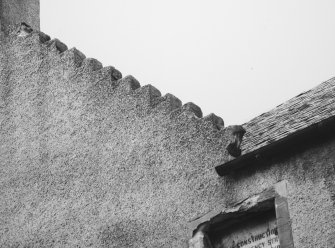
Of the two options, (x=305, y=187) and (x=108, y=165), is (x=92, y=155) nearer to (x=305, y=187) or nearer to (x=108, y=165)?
(x=108, y=165)

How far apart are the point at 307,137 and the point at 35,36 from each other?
562 centimetres

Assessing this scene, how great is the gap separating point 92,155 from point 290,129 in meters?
3.15

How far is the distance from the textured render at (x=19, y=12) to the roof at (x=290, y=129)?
5.58 metres

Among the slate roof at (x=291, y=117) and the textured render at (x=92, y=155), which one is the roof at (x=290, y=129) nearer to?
the slate roof at (x=291, y=117)

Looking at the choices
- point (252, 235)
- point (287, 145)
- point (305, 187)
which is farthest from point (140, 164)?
point (305, 187)

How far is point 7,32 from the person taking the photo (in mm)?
13789

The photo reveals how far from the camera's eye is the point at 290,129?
32.4 ft

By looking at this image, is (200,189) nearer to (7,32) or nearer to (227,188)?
(227,188)

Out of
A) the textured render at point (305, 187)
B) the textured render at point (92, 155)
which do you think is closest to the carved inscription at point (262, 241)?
the textured render at point (305, 187)

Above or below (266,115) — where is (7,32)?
above

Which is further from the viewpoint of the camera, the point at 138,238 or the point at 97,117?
the point at 97,117

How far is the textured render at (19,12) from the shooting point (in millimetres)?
14683

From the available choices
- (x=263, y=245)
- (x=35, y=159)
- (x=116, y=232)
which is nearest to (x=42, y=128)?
(x=35, y=159)

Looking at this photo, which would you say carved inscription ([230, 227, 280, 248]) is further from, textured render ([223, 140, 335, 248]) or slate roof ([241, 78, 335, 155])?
slate roof ([241, 78, 335, 155])
